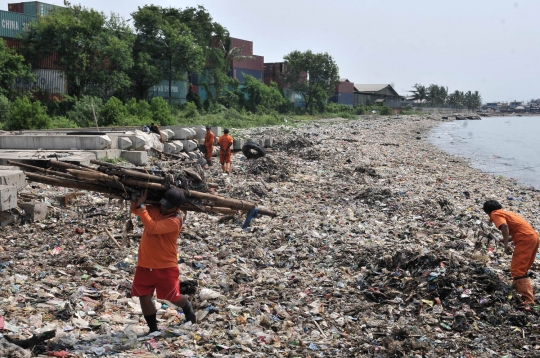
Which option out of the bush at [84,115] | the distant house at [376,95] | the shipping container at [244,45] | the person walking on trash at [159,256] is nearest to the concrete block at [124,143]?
the bush at [84,115]

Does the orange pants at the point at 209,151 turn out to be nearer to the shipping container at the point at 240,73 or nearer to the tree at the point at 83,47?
the tree at the point at 83,47

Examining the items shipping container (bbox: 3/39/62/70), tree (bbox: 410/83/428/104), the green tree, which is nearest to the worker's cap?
shipping container (bbox: 3/39/62/70)

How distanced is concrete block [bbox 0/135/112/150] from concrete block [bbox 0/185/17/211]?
5.43 m

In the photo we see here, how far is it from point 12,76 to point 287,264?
78.1 ft

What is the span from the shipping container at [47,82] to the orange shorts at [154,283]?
1064 inches

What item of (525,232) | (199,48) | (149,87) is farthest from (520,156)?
(525,232)

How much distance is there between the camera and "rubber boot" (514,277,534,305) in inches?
216

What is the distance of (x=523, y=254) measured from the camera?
5.70m

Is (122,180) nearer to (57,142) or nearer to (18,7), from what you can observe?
(57,142)

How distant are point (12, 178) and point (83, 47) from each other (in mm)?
23102

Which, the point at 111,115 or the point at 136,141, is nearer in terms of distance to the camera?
the point at 136,141

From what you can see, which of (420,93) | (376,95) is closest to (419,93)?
(420,93)

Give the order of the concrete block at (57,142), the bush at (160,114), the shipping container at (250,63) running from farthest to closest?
the shipping container at (250,63)
the bush at (160,114)
the concrete block at (57,142)

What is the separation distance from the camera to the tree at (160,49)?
33750 millimetres
